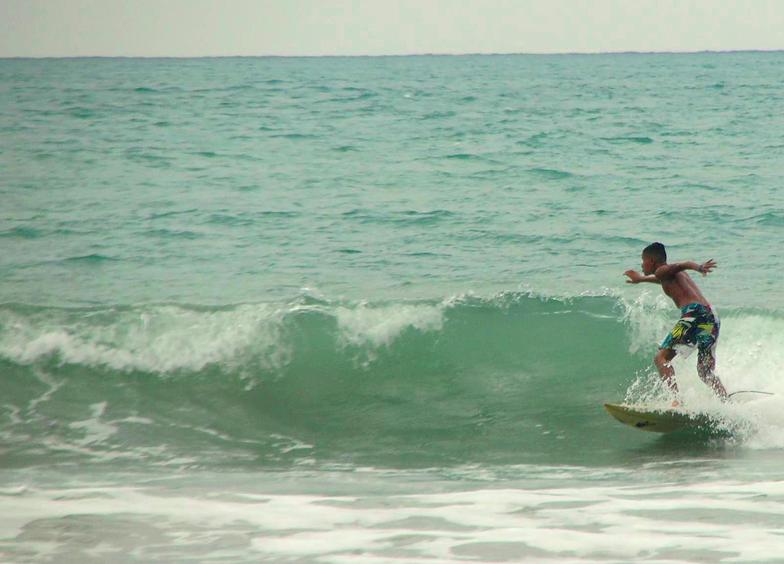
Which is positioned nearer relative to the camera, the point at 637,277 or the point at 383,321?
the point at 637,277

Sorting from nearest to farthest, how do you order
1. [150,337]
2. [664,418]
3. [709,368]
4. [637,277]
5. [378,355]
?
[637,277]
[664,418]
[709,368]
[378,355]
[150,337]

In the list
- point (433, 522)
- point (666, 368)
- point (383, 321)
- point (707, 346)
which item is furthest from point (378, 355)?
point (433, 522)

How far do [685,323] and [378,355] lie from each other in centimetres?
362

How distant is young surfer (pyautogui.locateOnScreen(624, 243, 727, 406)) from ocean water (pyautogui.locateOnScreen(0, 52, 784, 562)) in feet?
1.01

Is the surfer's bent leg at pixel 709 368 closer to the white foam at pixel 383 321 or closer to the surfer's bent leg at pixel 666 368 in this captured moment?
→ the surfer's bent leg at pixel 666 368

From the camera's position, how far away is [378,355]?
411 inches

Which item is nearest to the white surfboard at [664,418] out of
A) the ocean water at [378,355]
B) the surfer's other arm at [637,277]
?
the ocean water at [378,355]

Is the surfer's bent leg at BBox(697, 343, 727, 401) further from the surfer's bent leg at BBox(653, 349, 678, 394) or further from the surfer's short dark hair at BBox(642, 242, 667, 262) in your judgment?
the surfer's short dark hair at BBox(642, 242, 667, 262)

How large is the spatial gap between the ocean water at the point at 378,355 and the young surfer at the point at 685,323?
0.31 meters

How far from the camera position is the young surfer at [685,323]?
778 cm

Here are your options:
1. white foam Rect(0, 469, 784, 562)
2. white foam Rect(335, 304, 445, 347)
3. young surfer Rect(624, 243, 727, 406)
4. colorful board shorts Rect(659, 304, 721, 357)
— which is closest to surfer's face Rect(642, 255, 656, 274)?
young surfer Rect(624, 243, 727, 406)

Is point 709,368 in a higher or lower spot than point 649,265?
lower

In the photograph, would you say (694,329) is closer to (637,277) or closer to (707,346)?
(707,346)

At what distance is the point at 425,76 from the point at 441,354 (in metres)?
45.6
